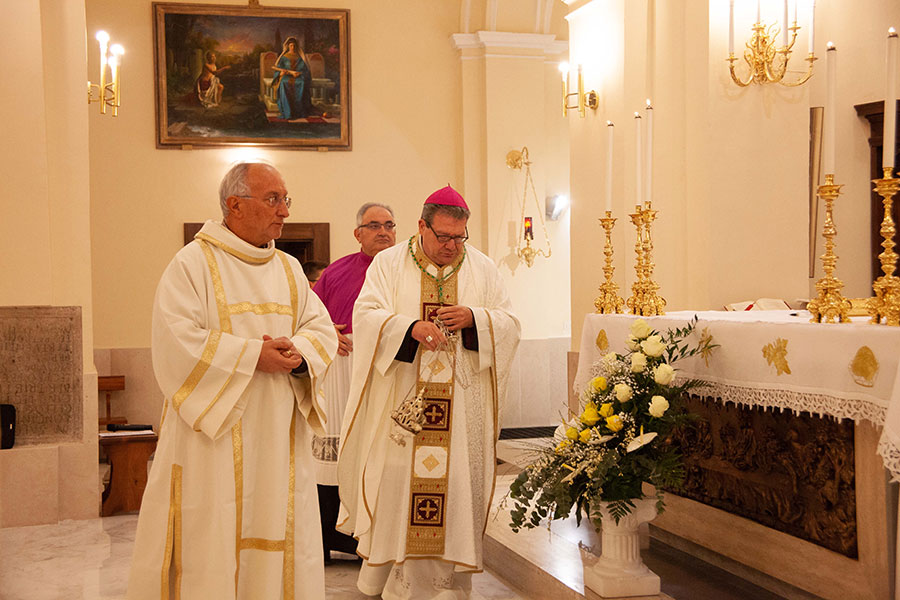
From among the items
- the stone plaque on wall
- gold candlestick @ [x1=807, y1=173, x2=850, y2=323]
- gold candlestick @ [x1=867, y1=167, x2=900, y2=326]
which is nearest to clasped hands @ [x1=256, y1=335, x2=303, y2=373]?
gold candlestick @ [x1=807, y1=173, x2=850, y2=323]

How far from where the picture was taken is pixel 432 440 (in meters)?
4.45

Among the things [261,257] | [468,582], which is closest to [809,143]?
[468,582]

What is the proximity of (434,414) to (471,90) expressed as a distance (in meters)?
6.60

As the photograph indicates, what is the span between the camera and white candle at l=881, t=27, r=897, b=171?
2977 millimetres

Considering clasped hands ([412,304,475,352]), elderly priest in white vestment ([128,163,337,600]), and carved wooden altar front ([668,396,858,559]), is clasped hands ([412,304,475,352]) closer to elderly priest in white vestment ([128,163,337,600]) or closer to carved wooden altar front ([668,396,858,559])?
elderly priest in white vestment ([128,163,337,600])

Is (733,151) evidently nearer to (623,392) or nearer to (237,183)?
(623,392)

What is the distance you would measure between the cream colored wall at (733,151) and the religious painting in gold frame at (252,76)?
4.42 metres

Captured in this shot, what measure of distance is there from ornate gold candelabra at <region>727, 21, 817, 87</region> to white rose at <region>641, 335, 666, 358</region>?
2.52 meters

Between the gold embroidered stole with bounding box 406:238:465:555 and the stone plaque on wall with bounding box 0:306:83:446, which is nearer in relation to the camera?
the gold embroidered stole with bounding box 406:238:465:555

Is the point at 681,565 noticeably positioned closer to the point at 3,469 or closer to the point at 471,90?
the point at 3,469

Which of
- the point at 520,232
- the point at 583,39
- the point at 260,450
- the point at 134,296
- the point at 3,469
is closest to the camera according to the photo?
the point at 260,450

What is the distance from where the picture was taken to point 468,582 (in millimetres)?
4512

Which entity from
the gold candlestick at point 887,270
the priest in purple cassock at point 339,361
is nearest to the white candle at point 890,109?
the gold candlestick at point 887,270

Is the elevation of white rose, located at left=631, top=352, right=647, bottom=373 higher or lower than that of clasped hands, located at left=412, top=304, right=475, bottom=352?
lower
